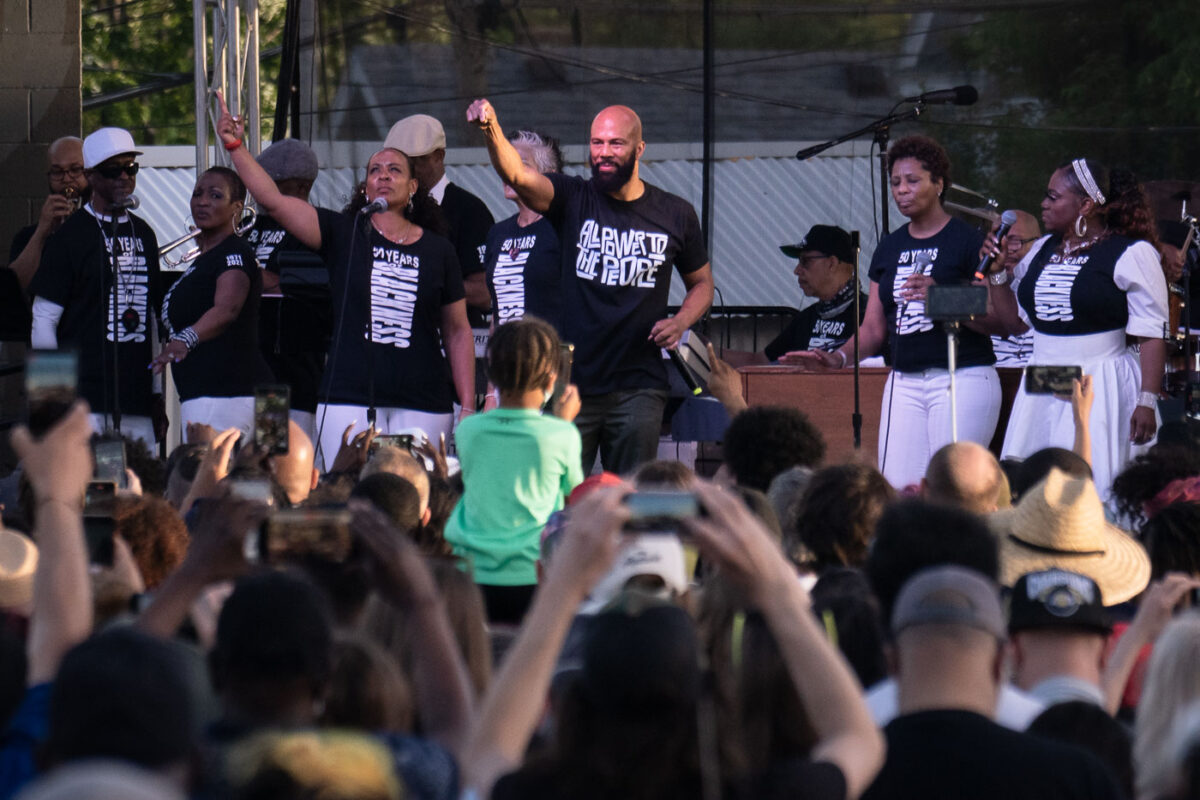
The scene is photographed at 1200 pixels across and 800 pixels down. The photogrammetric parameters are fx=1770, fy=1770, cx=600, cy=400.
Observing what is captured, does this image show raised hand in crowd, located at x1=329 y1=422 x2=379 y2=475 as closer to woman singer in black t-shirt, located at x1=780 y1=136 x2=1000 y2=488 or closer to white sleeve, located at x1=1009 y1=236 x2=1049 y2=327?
woman singer in black t-shirt, located at x1=780 y1=136 x2=1000 y2=488

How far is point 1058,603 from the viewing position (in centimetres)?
314

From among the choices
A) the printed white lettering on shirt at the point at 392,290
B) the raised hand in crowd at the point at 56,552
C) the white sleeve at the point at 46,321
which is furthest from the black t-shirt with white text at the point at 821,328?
the raised hand in crowd at the point at 56,552

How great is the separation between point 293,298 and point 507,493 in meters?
4.23

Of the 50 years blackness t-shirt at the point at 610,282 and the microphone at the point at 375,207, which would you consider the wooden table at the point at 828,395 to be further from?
the microphone at the point at 375,207

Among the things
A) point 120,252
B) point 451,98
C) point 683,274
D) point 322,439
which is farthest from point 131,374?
point 451,98

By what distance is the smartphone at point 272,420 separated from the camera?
5.17 metres

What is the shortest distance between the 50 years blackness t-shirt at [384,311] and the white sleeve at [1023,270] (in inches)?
103

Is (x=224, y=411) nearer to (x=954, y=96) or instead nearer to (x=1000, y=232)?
(x=1000, y=232)

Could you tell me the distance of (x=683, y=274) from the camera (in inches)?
300

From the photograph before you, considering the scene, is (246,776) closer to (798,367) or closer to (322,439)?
(322,439)

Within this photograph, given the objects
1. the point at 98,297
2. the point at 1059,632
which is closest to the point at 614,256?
the point at 98,297

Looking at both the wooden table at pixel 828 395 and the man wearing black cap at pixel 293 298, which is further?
the man wearing black cap at pixel 293 298

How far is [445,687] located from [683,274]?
16.8ft

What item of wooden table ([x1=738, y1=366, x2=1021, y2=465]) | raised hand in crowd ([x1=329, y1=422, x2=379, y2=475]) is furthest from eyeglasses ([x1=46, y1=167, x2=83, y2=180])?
wooden table ([x1=738, y1=366, x2=1021, y2=465])
